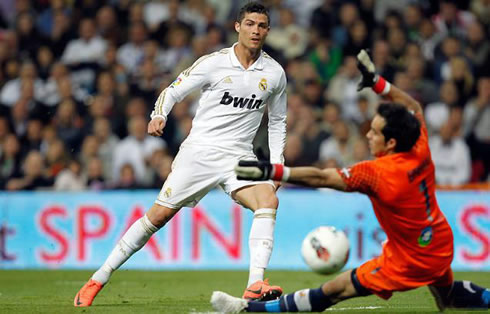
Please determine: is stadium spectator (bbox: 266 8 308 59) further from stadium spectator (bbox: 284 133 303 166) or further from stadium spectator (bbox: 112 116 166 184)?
stadium spectator (bbox: 112 116 166 184)

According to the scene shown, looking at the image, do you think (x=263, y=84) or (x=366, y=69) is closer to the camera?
(x=366, y=69)

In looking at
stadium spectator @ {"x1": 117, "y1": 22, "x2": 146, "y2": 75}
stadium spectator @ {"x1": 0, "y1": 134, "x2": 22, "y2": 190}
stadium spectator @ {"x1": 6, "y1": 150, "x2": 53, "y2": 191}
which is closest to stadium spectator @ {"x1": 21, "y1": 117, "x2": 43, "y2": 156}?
stadium spectator @ {"x1": 0, "y1": 134, "x2": 22, "y2": 190}

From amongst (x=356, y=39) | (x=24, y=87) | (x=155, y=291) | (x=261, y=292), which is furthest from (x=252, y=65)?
(x=24, y=87)

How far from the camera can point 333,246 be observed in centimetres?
725

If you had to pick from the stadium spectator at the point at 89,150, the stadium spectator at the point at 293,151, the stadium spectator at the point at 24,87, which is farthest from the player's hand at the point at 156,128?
the stadium spectator at the point at 24,87

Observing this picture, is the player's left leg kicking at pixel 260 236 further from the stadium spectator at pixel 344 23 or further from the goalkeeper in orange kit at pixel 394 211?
the stadium spectator at pixel 344 23

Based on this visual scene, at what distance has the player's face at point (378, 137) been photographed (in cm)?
662

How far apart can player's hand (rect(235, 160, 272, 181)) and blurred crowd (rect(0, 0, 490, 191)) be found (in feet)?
25.0

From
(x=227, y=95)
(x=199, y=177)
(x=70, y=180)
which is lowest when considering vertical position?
(x=70, y=180)

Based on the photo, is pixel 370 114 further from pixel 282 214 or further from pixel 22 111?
pixel 22 111

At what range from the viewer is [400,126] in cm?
659

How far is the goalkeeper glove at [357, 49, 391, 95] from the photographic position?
7.20 metres

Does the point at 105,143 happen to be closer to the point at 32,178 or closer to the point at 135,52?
the point at 32,178

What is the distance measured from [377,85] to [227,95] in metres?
1.62
